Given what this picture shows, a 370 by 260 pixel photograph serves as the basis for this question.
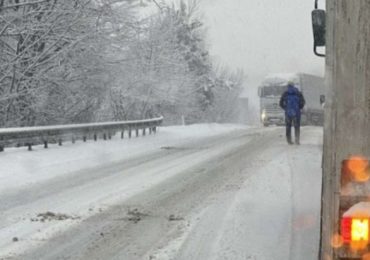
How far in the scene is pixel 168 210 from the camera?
9.30m

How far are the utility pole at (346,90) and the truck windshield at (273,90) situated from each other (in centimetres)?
4011

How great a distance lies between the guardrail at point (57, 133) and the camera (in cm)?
1711

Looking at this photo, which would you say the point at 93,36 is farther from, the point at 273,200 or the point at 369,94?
the point at 369,94

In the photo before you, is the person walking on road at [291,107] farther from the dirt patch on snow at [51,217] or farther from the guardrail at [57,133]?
the dirt patch on snow at [51,217]

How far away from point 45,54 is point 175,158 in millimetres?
7383

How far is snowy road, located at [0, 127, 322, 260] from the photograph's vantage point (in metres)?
7.10

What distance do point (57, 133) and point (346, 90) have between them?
53.7 feet

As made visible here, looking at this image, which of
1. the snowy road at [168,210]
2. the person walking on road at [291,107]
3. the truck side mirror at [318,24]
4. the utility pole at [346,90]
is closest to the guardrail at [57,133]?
the snowy road at [168,210]

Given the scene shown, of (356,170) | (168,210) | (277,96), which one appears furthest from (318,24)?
(277,96)

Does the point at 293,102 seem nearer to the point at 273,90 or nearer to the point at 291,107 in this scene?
the point at 291,107

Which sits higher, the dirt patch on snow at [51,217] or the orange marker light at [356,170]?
the orange marker light at [356,170]

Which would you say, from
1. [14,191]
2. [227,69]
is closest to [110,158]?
[14,191]

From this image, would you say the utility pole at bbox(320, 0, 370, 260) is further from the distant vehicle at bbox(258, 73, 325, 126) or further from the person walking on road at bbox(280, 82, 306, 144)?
the distant vehicle at bbox(258, 73, 325, 126)

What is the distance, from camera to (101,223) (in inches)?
333
